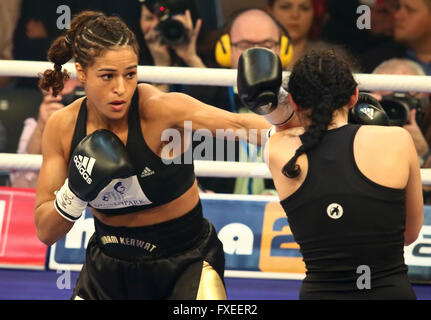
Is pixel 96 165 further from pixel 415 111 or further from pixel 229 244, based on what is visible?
pixel 415 111

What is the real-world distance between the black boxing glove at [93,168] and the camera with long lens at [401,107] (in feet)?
4.34

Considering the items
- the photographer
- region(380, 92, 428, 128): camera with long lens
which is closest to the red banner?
the photographer

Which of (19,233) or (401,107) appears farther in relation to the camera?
(19,233)

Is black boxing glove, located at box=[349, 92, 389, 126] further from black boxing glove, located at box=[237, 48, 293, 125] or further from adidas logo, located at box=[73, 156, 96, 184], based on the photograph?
adidas logo, located at box=[73, 156, 96, 184]

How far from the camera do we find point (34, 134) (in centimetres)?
343

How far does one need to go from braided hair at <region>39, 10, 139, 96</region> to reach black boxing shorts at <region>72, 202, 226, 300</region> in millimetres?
537

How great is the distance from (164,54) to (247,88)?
1.85 metres

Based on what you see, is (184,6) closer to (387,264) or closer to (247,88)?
(247,88)

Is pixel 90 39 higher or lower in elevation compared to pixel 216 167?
higher

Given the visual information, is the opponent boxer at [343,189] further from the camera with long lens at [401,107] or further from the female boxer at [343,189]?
the camera with long lens at [401,107]

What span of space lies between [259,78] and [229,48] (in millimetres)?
1632

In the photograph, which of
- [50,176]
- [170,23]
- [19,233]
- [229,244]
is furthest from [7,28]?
[50,176]

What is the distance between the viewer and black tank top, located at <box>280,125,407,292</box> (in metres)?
1.72

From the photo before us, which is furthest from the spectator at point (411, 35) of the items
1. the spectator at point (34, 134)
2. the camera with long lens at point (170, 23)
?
the spectator at point (34, 134)
